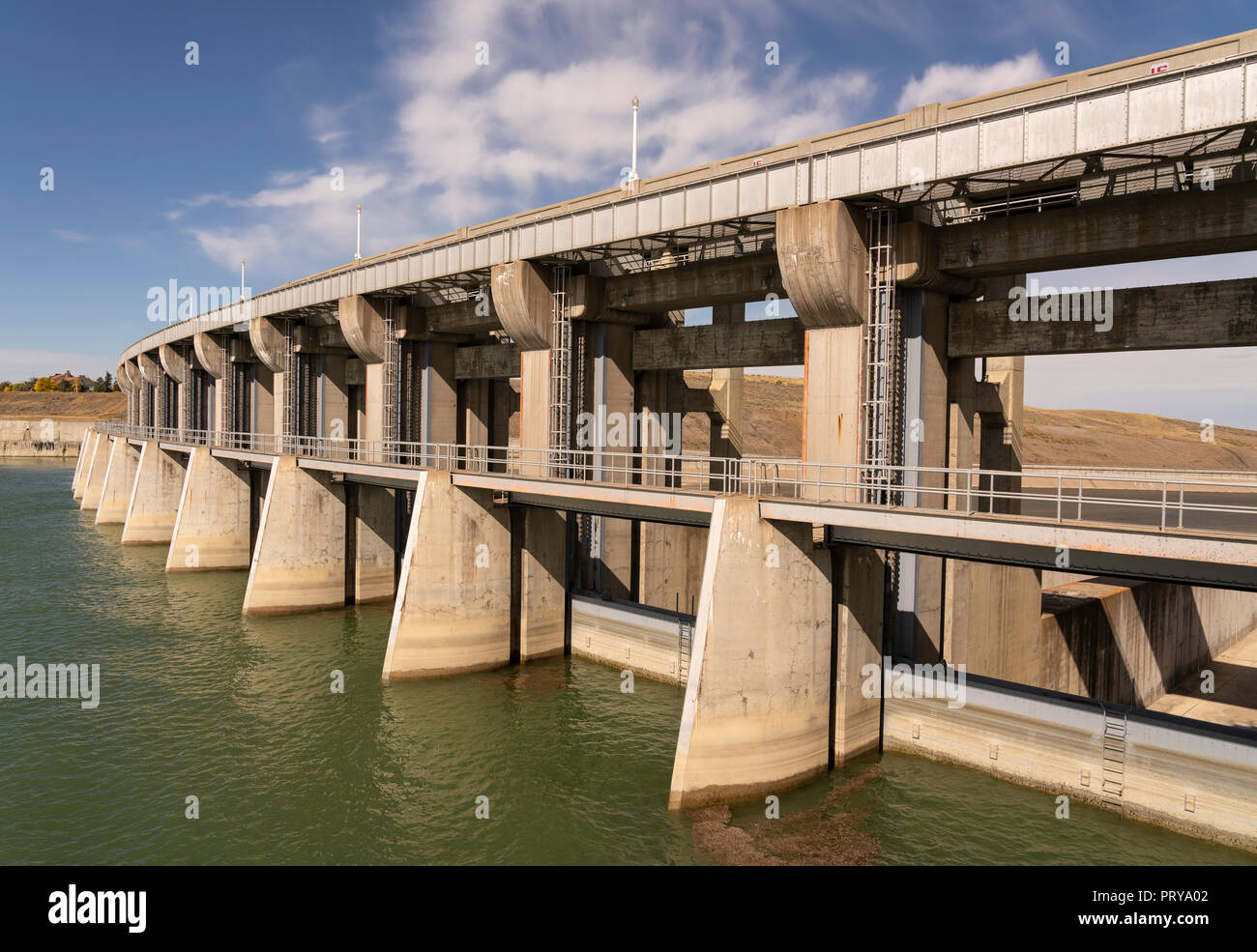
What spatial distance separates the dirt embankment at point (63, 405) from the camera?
470 ft

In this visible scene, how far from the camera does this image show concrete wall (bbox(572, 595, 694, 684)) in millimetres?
23266

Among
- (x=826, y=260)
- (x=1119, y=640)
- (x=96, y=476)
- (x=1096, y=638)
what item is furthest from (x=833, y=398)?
(x=96, y=476)

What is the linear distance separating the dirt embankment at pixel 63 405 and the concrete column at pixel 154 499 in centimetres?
10907

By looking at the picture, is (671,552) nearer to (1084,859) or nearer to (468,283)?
(468,283)

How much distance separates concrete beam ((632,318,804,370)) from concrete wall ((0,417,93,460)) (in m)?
142

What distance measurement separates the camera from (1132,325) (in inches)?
673

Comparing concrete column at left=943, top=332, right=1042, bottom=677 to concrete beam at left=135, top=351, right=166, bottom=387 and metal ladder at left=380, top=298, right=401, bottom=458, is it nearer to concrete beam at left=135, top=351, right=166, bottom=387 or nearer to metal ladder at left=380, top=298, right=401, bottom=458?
metal ladder at left=380, top=298, right=401, bottom=458

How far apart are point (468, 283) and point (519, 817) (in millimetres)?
21388

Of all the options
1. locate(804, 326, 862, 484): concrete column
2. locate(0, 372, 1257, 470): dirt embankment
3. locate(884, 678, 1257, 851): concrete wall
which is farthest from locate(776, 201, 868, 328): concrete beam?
locate(0, 372, 1257, 470): dirt embankment

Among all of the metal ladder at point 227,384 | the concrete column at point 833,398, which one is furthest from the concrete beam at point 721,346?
the metal ladder at point 227,384

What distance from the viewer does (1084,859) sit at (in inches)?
541

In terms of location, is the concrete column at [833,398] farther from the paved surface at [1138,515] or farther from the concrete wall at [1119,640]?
the paved surface at [1138,515]

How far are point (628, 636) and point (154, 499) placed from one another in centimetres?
3772

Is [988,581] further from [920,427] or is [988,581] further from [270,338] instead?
[270,338]
